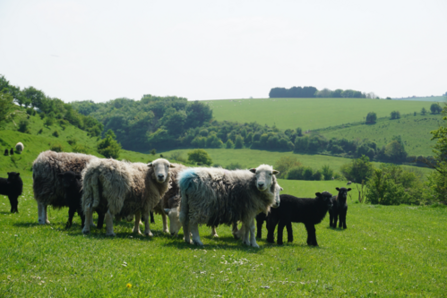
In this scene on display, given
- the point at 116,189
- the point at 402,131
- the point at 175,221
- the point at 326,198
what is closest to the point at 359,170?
the point at 402,131

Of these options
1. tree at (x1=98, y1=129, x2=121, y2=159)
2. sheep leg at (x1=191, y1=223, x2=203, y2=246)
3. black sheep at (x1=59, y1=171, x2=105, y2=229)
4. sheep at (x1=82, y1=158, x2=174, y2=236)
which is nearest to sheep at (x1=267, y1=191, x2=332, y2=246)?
sheep leg at (x1=191, y1=223, x2=203, y2=246)

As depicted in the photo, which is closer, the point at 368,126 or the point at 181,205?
the point at 181,205

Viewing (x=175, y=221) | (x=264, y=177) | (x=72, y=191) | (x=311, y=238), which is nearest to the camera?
(x=264, y=177)

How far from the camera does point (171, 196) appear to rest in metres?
12.6

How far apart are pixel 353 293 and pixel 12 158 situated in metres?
51.5

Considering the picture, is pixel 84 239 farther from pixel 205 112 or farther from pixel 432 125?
pixel 205 112

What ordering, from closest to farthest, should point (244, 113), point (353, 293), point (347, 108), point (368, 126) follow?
point (353, 293), point (368, 126), point (347, 108), point (244, 113)

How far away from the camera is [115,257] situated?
23.5ft

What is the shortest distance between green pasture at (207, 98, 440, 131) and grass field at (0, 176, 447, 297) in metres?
129

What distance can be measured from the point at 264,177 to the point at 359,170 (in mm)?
79852

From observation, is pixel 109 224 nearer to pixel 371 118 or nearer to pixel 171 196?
pixel 171 196

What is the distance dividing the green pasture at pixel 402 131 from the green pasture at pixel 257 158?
49.5 ft

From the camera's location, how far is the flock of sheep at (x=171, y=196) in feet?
33.2

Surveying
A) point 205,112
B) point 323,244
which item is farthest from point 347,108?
point 323,244
